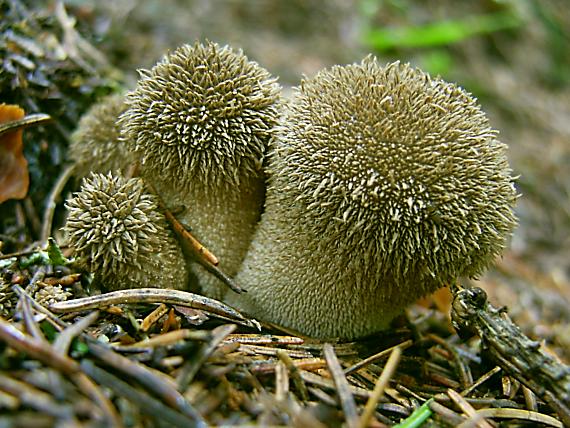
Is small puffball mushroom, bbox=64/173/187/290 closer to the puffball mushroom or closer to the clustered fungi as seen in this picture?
the clustered fungi

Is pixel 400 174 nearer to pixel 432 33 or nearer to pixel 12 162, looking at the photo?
pixel 12 162

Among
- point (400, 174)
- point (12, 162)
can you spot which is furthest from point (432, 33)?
point (12, 162)

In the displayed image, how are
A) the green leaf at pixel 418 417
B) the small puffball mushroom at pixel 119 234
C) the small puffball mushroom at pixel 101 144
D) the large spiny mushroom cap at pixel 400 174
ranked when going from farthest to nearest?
the small puffball mushroom at pixel 101 144 < the small puffball mushroom at pixel 119 234 < the large spiny mushroom cap at pixel 400 174 < the green leaf at pixel 418 417

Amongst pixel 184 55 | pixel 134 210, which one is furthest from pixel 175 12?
pixel 134 210

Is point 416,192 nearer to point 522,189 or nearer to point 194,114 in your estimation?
point 194,114

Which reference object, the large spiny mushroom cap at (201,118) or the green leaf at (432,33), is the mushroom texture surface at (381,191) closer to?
the large spiny mushroom cap at (201,118)

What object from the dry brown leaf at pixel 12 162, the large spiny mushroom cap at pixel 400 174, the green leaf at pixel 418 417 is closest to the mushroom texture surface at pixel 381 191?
the large spiny mushroom cap at pixel 400 174

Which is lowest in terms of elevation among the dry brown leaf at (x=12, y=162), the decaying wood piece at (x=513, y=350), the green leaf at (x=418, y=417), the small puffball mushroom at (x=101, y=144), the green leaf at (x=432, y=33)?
the green leaf at (x=418, y=417)
